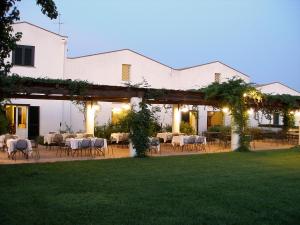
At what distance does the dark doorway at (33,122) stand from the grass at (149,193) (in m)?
9.07

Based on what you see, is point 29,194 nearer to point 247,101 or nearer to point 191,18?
point 247,101

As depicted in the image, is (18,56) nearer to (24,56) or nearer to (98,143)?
(24,56)

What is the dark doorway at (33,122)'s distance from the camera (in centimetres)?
2094

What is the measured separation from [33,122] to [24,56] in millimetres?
3454

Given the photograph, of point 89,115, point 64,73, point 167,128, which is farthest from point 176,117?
point 64,73

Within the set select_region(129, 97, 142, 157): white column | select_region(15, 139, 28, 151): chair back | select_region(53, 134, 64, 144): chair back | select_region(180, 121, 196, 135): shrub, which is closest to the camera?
select_region(15, 139, 28, 151): chair back

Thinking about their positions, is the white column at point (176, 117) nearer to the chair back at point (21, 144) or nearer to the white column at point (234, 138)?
the white column at point (234, 138)

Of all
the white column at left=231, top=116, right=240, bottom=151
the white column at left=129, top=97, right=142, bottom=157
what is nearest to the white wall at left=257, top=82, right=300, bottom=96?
the white column at left=231, top=116, right=240, bottom=151

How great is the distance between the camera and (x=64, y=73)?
72.2 feet

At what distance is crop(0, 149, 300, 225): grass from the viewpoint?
636 centimetres

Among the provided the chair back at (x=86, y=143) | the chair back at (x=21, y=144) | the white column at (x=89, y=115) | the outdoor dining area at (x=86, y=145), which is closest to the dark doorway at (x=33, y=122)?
the outdoor dining area at (x=86, y=145)

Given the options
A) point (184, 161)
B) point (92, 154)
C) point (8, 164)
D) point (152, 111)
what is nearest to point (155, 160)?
point (184, 161)

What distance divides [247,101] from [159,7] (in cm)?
8865

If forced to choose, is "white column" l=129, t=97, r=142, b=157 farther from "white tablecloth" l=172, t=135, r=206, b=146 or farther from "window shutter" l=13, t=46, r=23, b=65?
"window shutter" l=13, t=46, r=23, b=65
